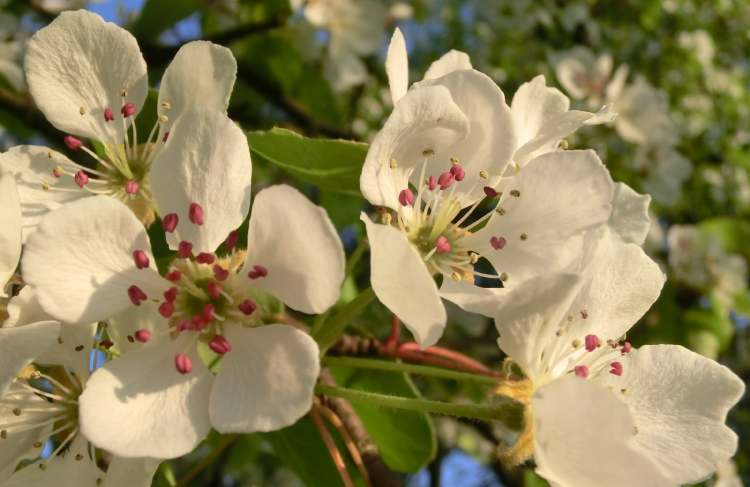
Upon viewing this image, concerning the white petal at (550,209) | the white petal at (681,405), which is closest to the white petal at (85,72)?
the white petal at (550,209)

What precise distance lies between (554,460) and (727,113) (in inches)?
135

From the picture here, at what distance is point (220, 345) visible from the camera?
98cm

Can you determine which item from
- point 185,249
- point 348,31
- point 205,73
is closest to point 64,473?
point 185,249

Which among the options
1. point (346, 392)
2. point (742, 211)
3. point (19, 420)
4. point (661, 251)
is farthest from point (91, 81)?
point (742, 211)

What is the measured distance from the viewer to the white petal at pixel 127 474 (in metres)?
0.98

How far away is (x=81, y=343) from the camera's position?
1063mm

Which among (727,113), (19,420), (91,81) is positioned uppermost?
(91,81)

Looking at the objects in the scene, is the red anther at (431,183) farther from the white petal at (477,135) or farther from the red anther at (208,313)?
the red anther at (208,313)

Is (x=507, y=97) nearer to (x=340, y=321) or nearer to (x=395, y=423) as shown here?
(x=395, y=423)

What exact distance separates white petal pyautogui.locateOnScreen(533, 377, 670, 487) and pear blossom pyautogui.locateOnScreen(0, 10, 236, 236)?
0.57 meters

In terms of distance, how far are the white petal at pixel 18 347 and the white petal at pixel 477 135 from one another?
52 centimetres

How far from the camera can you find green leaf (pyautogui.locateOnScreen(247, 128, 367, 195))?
1.07m

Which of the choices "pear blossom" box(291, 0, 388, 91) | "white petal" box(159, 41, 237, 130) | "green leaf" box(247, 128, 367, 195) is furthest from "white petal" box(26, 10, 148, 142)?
"pear blossom" box(291, 0, 388, 91)

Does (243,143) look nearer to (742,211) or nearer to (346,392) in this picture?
(346,392)
